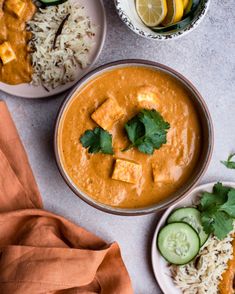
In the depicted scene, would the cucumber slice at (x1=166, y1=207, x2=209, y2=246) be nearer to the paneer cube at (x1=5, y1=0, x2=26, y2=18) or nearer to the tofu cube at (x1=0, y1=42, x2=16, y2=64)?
the tofu cube at (x1=0, y1=42, x2=16, y2=64)

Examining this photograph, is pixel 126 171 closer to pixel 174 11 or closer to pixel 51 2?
pixel 174 11

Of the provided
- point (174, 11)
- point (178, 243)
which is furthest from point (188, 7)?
point (178, 243)

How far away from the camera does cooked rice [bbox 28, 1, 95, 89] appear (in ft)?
9.44

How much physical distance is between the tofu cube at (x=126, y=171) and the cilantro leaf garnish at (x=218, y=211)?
449 mm

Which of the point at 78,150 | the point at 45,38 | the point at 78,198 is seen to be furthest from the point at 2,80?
the point at 78,198

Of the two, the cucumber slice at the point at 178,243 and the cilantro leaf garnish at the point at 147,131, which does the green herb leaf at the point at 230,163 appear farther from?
the cilantro leaf garnish at the point at 147,131

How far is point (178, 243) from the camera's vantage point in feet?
9.62

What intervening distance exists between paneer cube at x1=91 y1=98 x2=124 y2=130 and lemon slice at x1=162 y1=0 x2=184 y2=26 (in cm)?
52

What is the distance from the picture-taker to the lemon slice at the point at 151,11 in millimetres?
2732

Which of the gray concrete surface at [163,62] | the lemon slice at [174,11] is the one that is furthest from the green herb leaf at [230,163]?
the lemon slice at [174,11]

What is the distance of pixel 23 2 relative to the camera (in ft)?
9.36

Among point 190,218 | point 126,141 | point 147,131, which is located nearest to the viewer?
point 147,131

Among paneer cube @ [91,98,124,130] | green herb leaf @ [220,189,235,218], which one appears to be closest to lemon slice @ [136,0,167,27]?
paneer cube @ [91,98,124,130]

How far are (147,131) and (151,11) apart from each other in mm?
648
